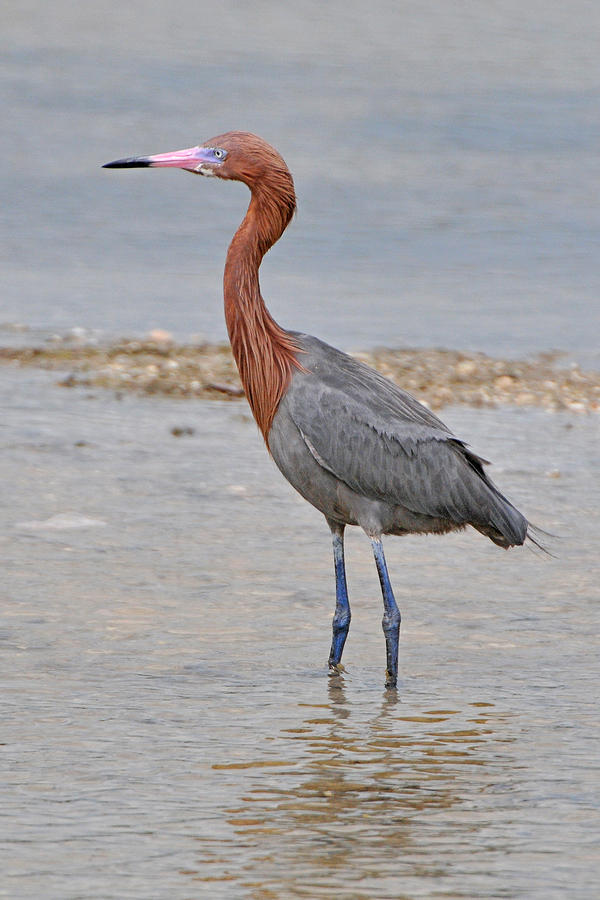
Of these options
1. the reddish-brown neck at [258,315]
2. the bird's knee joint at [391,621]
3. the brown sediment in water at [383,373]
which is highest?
the reddish-brown neck at [258,315]

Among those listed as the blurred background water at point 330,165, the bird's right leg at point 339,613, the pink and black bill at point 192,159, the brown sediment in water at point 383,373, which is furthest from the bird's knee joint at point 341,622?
the blurred background water at point 330,165

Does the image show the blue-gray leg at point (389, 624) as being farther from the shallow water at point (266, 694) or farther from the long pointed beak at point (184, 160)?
the long pointed beak at point (184, 160)

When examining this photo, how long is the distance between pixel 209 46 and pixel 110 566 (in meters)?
18.8

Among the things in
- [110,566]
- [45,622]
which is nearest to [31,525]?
[110,566]

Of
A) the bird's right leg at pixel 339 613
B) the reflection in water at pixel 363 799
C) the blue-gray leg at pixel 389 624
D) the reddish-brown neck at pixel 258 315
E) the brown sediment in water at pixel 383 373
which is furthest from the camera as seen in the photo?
the brown sediment in water at pixel 383 373

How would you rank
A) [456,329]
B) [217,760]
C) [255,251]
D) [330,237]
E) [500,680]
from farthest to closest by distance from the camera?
[330,237]
[456,329]
[255,251]
[500,680]
[217,760]

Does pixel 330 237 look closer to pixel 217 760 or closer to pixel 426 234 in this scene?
pixel 426 234

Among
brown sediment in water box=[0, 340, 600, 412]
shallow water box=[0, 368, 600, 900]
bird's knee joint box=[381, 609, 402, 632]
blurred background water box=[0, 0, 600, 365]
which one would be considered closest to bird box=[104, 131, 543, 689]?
bird's knee joint box=[381, 609, 402, 632]

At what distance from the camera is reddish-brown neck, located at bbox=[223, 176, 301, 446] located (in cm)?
635

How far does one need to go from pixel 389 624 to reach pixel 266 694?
652mm

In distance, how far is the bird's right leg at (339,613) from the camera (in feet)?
20.3

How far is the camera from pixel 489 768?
515 centimetres

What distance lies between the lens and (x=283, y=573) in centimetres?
734

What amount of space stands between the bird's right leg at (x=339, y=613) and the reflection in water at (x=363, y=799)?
0.22 m
